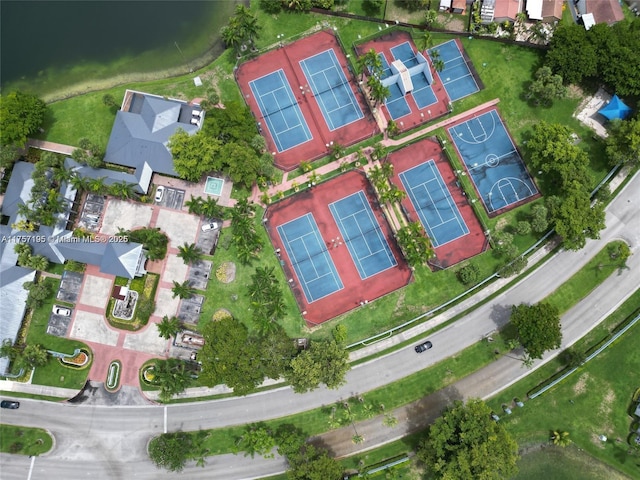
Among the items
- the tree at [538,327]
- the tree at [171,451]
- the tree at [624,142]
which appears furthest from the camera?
the tree at [624,142]

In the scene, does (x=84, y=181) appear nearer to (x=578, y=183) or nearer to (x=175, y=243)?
(x=175, y=243)

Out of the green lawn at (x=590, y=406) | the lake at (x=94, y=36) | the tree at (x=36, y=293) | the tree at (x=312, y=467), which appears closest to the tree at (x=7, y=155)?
the lake at (x=94, y=36)

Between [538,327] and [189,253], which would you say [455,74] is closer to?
[538,327]

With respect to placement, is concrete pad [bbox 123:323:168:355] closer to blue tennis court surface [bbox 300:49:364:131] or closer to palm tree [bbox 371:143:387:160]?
blue tennis court surface [bbox 300:49:364:131]

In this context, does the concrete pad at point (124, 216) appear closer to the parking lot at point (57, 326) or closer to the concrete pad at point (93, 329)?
the concrete pad at point (93, 329)

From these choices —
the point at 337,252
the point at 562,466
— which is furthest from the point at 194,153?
the point at 562,466

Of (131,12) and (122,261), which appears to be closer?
(122,261)

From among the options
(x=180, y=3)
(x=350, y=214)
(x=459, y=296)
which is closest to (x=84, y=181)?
(x=180, y=3)
